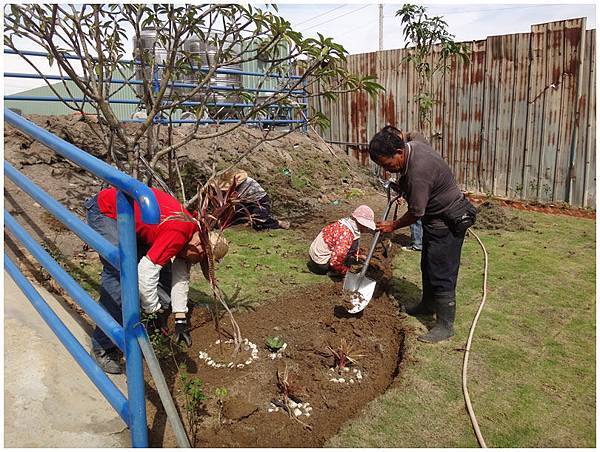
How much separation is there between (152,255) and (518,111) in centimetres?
785

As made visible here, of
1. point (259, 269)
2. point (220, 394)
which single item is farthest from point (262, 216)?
point (220, 394)

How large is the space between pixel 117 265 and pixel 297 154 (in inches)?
329

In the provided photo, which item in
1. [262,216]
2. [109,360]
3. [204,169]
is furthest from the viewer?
[204,169]

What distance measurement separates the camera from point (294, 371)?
3189mm

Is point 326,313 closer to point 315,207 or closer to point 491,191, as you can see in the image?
point 315,207

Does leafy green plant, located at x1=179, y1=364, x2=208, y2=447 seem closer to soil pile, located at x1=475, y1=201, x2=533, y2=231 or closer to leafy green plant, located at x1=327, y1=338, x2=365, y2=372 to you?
leafy green plant, located at x1=327, y1=338, x2=365, y2=372

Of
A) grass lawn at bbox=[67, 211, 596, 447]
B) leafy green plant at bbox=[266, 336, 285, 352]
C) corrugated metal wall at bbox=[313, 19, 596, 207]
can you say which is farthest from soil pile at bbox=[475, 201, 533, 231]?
leafy green plant at bbox=[266, 336, 285, 352]

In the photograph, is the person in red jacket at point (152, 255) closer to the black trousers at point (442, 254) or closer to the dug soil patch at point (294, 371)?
the dug soil patch at point (294, 371)

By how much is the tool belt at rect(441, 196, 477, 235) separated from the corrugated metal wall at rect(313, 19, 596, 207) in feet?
17.9

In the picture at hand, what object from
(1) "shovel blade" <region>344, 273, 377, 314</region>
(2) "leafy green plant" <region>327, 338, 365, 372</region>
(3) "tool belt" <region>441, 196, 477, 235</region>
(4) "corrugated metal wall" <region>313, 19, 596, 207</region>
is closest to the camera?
(2) "leafy green plant" <region>327, 338, 365, 372</region>

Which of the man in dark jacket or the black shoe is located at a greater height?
the man in dark jacket

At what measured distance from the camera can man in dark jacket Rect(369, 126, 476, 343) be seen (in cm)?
347

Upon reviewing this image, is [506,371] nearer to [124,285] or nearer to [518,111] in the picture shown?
[124,285]

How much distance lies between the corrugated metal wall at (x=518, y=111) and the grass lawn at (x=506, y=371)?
3.32m
